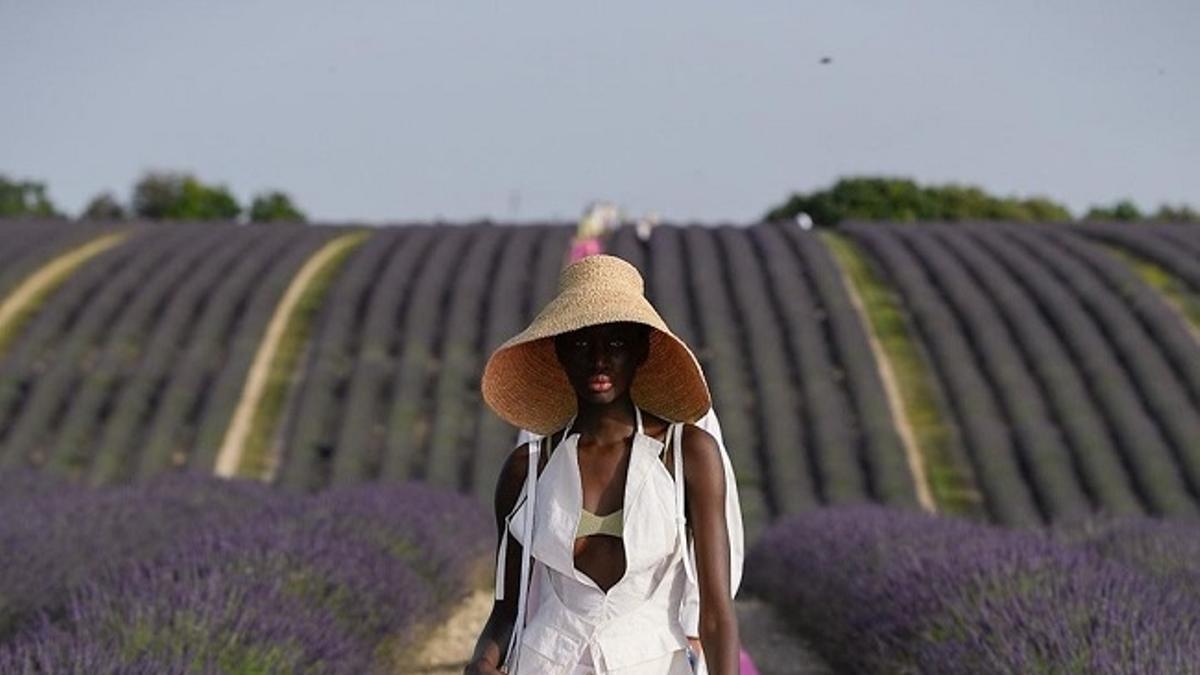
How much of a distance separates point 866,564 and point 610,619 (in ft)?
13.0

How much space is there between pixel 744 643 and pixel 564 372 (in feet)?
14.4

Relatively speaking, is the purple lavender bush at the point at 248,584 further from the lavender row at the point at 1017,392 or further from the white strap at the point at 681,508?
the lavender row at the point at 1017,392

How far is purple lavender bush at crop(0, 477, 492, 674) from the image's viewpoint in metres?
3.29

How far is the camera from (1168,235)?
17594mm

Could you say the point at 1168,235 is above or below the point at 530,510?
above

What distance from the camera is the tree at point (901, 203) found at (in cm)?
4191

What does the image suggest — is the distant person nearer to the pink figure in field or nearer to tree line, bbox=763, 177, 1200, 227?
the pink figure in field

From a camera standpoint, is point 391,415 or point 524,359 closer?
point 524,359

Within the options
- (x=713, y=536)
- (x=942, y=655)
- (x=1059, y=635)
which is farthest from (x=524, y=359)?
(x=942, y=655)

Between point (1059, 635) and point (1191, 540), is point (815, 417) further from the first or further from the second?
point (1059, 635)

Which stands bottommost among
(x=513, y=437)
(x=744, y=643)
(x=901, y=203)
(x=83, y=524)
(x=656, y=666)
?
(x=744, y=643)

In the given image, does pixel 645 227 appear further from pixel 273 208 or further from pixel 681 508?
pixel 273 208

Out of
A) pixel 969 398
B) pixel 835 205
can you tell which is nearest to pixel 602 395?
pixel 969 398

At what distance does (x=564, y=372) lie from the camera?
254cm
